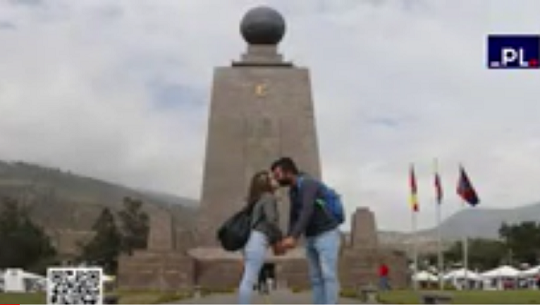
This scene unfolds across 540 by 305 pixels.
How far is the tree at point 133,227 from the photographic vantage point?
65562 millimetres

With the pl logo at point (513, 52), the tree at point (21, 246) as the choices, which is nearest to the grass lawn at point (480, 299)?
the pl logo at point (513, 52)

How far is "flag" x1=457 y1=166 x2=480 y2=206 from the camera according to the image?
34.3 metres

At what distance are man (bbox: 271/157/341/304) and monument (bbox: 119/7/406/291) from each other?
27.2 metres

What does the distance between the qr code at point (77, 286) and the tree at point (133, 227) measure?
54.5 meters

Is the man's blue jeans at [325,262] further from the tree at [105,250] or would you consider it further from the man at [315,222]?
the tree at [105,250]

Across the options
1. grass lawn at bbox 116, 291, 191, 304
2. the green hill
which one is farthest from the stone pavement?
the green hill

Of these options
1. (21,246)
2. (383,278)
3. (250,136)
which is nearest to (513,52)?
(383,278)

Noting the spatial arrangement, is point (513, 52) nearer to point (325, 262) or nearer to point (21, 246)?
point (325, 262)

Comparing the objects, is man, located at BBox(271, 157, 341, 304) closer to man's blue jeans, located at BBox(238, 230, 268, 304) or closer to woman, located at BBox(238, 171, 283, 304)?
woman, located at BBox(238, 171, 283, 304)

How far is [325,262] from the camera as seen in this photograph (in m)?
9.97

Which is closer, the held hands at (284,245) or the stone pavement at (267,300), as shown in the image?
the held hands at (284,245)

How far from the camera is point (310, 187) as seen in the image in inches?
393

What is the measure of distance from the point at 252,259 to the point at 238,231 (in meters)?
0.35

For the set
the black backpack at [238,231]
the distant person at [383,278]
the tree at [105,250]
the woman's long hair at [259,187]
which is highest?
the tree at [105,250]
